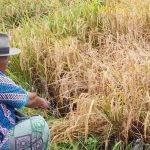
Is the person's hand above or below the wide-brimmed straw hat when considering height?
below

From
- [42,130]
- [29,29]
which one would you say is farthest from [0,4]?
[42,130]

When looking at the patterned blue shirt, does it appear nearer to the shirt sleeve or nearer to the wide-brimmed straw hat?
the shirt sleeve

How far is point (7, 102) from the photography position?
8.62 feet

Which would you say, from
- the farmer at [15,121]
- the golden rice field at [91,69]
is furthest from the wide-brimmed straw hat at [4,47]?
the golden rice field at [91,69]

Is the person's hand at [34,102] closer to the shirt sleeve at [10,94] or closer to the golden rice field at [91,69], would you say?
the shirt sleeve at [10,94]

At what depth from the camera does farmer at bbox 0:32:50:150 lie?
8.62ft

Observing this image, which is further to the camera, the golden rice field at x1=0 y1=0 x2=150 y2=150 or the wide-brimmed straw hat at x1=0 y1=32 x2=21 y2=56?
the golden rice field at x1=0 y1=0 x2=150 y2=150

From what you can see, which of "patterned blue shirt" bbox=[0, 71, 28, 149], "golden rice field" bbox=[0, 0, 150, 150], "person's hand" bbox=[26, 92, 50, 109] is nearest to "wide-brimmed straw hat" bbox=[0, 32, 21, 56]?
"patterned blue shirt" bbox=[0, 71, 28, 149]

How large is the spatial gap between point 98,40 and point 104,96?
1246mm

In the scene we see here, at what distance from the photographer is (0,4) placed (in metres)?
6.27

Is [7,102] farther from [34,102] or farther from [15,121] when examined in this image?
[34,102]

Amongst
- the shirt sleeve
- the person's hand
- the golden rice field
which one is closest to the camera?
the shirt sleeve

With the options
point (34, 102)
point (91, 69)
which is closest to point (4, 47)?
point (34, 102)

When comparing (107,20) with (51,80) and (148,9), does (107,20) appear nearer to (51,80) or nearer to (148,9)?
(148,9)
